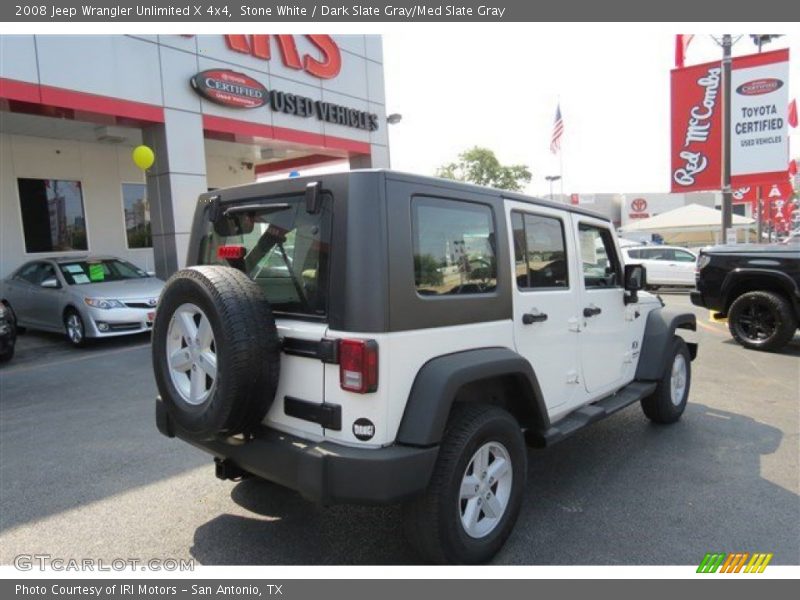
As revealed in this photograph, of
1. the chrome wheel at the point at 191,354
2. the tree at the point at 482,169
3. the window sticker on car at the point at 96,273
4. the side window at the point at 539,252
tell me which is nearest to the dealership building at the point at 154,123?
the window sticker on car at the point at 96,273

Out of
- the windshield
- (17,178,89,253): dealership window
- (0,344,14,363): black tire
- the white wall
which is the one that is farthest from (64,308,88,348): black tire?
(17,178,89,253): dealership window

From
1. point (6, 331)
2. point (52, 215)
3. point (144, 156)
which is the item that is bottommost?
point (6, 331)

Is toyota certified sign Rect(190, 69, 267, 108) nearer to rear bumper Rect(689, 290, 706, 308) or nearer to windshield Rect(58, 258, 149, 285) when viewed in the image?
windshield Rect(58, 258, 149, 285)

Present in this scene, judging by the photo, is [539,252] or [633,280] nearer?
[539,252]

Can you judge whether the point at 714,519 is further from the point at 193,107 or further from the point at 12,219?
the point at 12,219

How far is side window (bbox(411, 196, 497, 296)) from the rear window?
0.46m

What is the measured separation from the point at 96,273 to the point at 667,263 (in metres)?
15.3

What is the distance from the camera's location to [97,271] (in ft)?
32.5

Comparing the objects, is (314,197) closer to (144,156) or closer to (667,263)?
(144,156)

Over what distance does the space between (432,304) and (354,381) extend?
21.2 inches

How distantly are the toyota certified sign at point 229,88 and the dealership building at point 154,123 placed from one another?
0.02 meters

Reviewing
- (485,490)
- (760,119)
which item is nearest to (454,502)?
(485,490)

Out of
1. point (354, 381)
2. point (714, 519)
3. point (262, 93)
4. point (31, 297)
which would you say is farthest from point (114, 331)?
point (714, 519)

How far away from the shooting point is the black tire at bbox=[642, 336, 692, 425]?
477 centimetres
